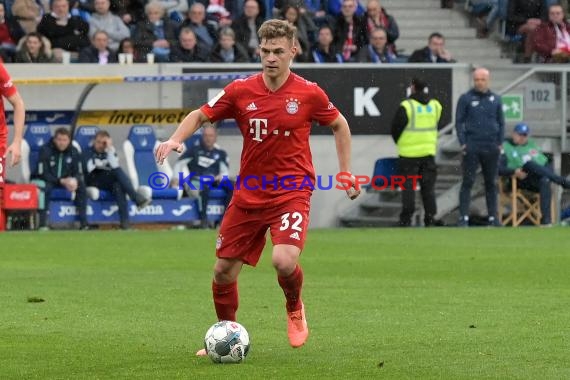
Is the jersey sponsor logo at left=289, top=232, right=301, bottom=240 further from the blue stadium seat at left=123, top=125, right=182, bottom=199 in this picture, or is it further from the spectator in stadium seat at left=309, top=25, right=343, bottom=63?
the spectator in stadium seat at left=309, top=25, right=343, bottom=63

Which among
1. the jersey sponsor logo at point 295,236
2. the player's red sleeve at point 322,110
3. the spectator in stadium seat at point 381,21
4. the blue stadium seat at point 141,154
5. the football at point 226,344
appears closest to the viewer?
the football at point 226,344

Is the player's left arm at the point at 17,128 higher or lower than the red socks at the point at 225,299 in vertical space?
higher

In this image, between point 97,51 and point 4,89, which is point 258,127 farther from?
point 97,51

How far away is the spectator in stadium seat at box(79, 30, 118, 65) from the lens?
25109 millimetres

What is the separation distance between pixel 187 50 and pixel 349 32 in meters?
3.11

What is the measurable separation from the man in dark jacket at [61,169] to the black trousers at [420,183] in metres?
5.08

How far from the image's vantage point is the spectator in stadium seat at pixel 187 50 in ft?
84.7

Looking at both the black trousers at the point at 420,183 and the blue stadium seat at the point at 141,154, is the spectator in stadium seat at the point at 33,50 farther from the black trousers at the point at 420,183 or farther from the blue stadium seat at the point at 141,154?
the black trousers at the point at 420,183

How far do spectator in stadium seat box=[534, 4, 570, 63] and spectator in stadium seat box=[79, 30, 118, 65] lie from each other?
319 inches

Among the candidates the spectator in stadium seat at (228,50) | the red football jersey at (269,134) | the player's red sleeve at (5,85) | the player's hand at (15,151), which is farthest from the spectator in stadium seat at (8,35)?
the red football jersey at (269,134)

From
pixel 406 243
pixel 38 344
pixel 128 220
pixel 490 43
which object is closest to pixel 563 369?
pixel 38 344

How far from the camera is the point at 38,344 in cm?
989

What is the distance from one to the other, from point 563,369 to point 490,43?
21.9 metres

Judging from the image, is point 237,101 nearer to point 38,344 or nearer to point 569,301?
→ point 38,344
